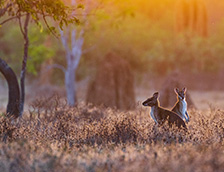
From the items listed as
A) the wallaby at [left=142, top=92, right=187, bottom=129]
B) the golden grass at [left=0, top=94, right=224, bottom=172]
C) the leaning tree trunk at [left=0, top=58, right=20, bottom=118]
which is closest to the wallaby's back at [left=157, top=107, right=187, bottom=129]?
the wallaby at [left=142, top=92, right=187, bottom=129]

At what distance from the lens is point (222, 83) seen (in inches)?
1826

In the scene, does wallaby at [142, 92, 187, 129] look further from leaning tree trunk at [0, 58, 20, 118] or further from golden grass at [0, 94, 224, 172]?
leaning tree trunk at [0, 58, 20, 118]

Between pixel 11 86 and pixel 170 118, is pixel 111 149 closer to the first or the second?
pixel 170 118

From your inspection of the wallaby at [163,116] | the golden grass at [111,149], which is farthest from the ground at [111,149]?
the wallaby at [163,116]

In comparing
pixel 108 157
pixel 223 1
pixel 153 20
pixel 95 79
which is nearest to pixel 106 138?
pixel 108 157

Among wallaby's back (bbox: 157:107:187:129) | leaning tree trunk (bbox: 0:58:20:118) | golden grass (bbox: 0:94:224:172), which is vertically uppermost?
leaning tree trunk (bbox: 0:58:20:118)

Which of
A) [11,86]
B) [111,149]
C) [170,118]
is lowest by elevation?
[111,149]

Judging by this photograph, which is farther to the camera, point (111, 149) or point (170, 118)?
point (170, 118)

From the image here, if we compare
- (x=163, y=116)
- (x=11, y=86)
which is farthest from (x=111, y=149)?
(x=11, y=86)

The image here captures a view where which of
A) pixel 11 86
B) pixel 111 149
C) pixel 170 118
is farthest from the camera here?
pixel 11 86

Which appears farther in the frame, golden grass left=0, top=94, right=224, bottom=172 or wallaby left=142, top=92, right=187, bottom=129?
wallaby left=142, top=92, right=187, bottom=129

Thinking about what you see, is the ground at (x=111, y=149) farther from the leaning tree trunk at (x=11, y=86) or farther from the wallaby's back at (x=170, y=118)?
the leaning tree trunk at (x=11, y=86)

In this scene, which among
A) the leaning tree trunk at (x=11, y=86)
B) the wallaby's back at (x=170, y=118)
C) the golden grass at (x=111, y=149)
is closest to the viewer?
the golden grass at (x=111, y=149)

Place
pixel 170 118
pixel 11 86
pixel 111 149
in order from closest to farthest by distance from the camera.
Answer: pixel 111 149, pixel 170 118, pixel 11 86
